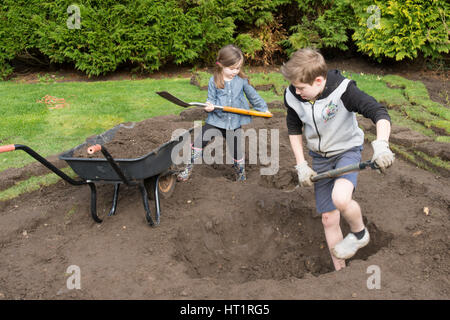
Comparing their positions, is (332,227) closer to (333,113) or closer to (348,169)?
(348,169)

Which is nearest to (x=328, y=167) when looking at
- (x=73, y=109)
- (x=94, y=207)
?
(x=94, y=207)

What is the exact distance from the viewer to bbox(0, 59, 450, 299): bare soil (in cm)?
269

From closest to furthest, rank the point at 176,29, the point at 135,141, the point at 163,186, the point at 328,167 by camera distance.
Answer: the point at 328,167 → the point at 135,141 → the point at 163,186 → the point at 176,29

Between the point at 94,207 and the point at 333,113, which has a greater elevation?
the point at 333,113

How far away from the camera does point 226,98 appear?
4.37 meters

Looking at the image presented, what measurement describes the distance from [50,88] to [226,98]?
563 centimetres

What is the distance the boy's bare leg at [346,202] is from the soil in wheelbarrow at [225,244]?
1.07 feet

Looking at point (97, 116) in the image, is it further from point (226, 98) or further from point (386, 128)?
point (386, 128)

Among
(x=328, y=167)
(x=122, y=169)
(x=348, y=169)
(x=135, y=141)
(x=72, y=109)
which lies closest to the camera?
(x=348, y=169)

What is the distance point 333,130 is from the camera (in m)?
2.98

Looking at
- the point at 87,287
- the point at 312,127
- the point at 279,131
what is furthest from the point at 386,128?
the point at 279,131

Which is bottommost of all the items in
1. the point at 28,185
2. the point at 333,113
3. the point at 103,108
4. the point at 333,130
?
the point at 103,108

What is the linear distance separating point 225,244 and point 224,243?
0.04 feet

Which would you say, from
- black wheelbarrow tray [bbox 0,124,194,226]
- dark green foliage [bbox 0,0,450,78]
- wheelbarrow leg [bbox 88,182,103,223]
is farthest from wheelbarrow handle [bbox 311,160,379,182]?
dark green foliage [bbox 0,0,450,78]
